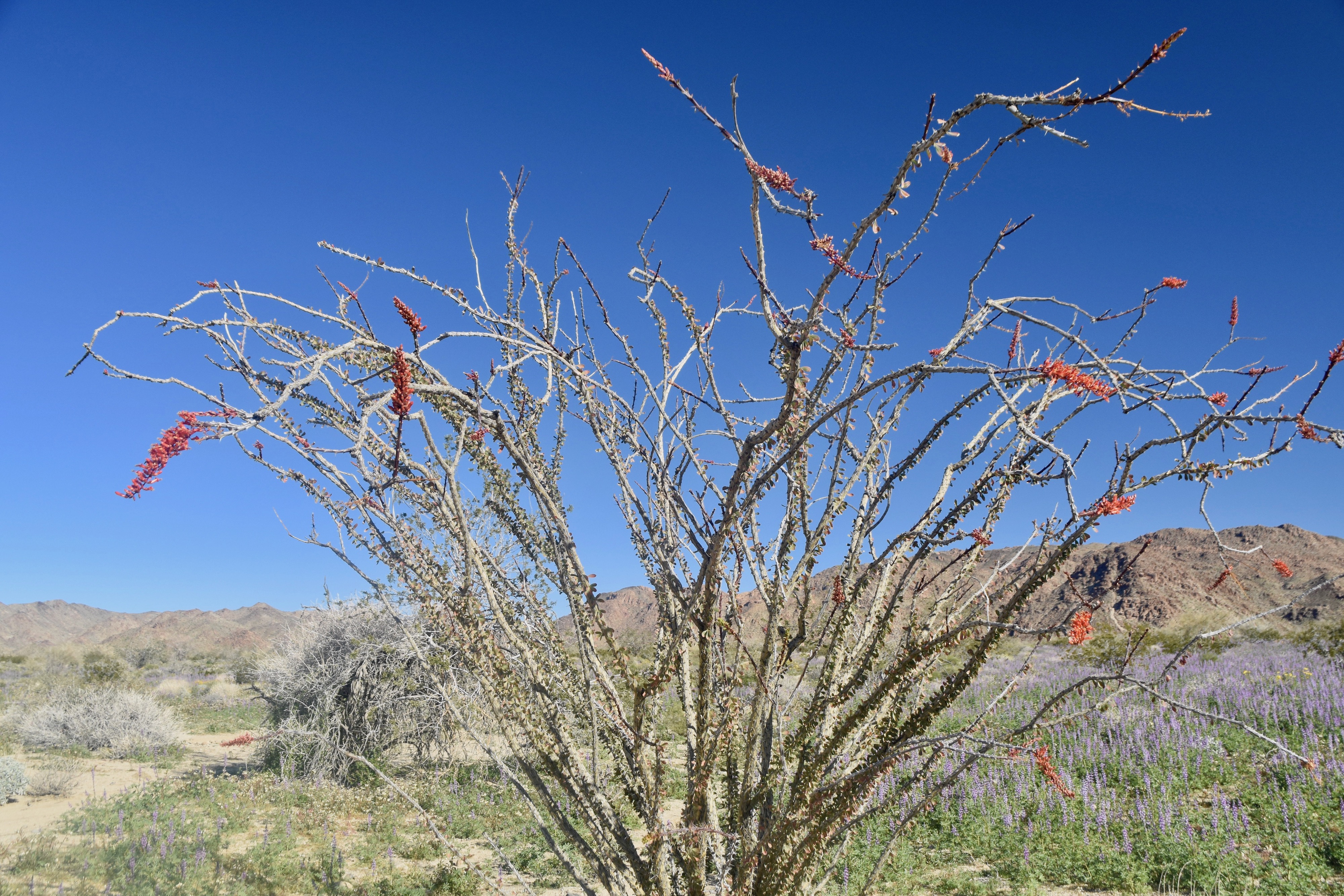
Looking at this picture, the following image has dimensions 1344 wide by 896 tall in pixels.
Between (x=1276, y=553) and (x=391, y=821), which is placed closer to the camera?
(x=391, y=821)

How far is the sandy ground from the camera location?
23.3 feet

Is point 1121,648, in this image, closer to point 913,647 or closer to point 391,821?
point 391,821

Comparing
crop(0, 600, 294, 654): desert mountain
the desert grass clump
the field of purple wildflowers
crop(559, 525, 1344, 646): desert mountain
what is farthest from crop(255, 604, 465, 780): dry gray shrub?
crop(0, 600, 294, 654): desert mountain

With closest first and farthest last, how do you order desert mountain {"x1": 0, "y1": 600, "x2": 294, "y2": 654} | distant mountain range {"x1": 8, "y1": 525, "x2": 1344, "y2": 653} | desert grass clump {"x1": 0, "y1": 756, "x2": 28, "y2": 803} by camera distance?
desert grass clump {"x1": 0, "y1": 756, "x2": 28, "y2": 803} < distant mountain range {"x1": 8, "y1": 525, "x2": 1344, "y2": 653} < desert mountain {"x1": 0, "y1": 600, "x2": 294, "y2": 654}

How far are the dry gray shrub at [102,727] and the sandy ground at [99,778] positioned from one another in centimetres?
38

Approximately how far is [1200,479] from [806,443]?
0.89m

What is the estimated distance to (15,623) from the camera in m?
69.1

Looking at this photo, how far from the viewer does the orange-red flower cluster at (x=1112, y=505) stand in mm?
1465

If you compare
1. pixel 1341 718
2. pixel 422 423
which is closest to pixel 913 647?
pixel 422 423

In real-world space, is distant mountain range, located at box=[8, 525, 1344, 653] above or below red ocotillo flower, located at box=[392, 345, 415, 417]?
above

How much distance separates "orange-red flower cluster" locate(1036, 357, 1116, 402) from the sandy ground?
27.8ft

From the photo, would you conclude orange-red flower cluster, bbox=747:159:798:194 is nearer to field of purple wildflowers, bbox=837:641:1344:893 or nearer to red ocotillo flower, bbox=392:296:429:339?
red ocotillo flower, bbox=392:296:429:339

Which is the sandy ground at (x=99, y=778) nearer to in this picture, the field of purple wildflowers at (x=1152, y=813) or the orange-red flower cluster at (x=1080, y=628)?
the field of purple wildflowers at (x=1152, y=813)

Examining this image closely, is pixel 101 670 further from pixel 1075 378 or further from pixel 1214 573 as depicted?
pixel 1214 573
